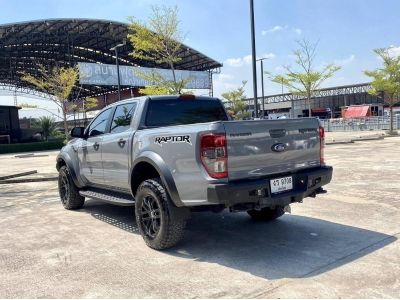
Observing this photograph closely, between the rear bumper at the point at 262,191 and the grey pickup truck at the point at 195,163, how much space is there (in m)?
0.01

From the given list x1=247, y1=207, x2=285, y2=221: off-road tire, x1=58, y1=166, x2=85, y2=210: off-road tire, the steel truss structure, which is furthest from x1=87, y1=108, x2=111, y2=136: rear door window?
the steel truss structure

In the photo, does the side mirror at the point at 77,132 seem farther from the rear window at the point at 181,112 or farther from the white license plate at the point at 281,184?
the white license plate at the point at 281,184

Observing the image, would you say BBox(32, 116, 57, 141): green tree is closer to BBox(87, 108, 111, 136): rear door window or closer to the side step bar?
BBox(87, 108, 111, 136): rear door window

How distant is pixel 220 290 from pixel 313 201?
4223 millimetres

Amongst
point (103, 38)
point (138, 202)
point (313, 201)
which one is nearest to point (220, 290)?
point (138, 202)

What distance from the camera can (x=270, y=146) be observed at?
465 cm

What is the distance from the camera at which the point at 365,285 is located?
3.70 meters

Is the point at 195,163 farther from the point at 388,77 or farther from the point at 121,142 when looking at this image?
the point at 388,77

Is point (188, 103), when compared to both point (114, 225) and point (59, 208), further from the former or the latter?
point (59, 208)

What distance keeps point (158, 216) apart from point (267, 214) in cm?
190

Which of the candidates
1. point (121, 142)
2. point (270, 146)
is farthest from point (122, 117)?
point (270, 146)

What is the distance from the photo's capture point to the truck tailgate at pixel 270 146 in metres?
4.33

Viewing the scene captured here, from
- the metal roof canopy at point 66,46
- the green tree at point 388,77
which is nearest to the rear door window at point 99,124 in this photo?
the green tree at point 388,77

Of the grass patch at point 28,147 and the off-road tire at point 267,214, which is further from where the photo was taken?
the grass patch at point 28,147
